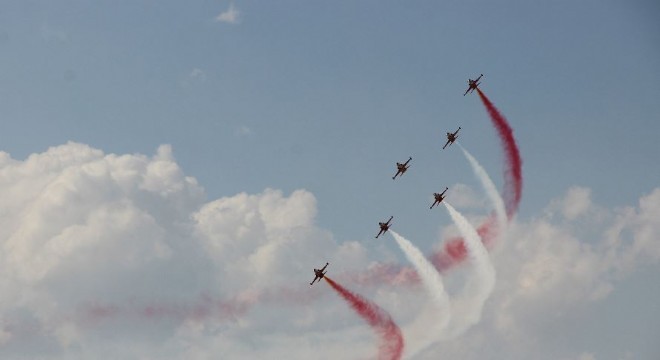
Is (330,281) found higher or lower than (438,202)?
lower

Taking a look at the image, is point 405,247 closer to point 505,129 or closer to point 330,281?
point 330,281

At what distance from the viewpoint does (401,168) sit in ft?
412

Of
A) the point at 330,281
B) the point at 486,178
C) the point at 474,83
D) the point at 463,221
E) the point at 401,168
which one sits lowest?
the point at 330,281

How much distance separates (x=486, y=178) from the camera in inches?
4727

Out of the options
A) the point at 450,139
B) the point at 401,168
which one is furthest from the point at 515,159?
the point at 401,168

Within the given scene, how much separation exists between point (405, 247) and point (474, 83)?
43.3m

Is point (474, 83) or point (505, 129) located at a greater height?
point (474, 83)

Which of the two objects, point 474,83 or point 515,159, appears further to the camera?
point 474,83

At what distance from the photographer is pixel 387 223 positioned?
397ft

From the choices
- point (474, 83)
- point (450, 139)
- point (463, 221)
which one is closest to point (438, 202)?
point (463, 221)

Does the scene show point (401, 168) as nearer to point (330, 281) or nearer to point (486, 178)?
point (486, 178)

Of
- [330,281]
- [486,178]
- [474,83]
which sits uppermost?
[474,83]

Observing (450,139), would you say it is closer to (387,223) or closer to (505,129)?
(505,129)

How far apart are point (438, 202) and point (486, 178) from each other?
12.3 metres
